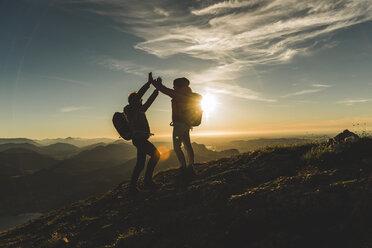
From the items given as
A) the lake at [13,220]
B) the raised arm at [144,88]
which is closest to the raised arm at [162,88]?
the raised arm at [144,88]

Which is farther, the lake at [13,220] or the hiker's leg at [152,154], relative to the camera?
the lake at [13,220]

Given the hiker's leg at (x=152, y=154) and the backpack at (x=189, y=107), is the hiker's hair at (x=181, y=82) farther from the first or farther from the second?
the hiker's leg at (x=152, y=154)

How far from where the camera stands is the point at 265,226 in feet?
12.6

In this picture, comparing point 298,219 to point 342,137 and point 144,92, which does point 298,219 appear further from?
point 144,92

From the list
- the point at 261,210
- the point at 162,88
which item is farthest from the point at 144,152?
the point at 261,210

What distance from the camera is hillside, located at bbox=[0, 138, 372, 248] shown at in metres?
3.50

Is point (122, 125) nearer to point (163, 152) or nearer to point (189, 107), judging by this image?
point (163, 152)

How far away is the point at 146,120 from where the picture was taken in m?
7.86

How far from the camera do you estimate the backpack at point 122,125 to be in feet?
24.4

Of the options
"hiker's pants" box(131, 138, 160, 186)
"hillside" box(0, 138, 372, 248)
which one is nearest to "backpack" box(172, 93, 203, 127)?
"hiker's pants" box(131, 138, 160, 186)

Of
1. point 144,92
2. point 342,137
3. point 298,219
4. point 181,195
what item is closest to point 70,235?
point 181,195

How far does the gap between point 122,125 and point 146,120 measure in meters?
A: 0.90

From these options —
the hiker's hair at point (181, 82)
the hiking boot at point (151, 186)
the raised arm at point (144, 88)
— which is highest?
the hiker's hair at point (181, 82)

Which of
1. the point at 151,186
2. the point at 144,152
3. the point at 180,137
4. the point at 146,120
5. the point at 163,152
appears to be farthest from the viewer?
the point at 163,152
